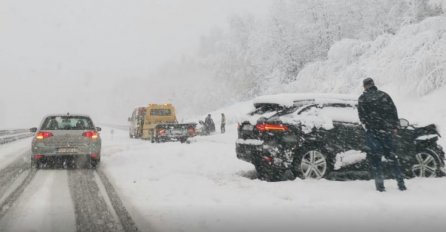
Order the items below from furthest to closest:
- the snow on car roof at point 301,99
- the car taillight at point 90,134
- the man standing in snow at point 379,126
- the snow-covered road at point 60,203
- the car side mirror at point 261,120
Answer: the car taillight at point 90,134 < the snow on car roof at point 301,99 < the car side mirror at point 261,120 < the man standing in snow at point 379,126 < the snow-covered road at point 60,203

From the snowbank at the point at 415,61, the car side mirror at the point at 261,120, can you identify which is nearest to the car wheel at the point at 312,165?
the car side mirror at the point at 261,120

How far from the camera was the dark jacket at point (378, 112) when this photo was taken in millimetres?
7605

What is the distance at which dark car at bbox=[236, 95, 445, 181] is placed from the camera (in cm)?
854

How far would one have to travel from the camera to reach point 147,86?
133750 mm

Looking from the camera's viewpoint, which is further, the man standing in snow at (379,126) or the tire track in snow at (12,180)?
the man standing in snow at (379,126)

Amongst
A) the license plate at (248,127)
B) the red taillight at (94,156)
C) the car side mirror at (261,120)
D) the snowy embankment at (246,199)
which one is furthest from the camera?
the red taillight at (94,156)

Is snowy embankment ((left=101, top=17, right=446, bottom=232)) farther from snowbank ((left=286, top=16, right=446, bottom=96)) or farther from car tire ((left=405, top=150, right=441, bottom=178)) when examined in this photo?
snowbank ((left=286, top=16, right=446, bottom=96))

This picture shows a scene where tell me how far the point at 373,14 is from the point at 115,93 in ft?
399

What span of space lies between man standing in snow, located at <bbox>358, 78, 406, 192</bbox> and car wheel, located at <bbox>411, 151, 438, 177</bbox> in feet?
4.58

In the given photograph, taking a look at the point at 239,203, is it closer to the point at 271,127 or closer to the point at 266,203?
the point at 266,203

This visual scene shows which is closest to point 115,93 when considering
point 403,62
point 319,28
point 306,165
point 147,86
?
point 147,86

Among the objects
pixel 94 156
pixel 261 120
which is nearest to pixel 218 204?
pixel 261 120

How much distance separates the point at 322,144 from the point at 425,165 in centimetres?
213

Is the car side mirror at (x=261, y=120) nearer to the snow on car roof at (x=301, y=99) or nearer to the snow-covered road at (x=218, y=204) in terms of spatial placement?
the snow on car roof at (x=301, y=99)
